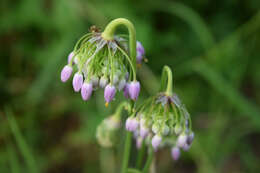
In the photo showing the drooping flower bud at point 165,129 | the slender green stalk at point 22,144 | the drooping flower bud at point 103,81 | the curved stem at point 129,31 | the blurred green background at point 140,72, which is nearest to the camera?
the curved stem at point 129,31

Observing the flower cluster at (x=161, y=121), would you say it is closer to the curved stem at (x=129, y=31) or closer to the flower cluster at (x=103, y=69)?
the flower cluster at (x=103, y=69)

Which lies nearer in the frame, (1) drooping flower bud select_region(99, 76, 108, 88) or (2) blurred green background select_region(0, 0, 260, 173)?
(1) drooping flower bud select_region(99, 76, 108, 88)

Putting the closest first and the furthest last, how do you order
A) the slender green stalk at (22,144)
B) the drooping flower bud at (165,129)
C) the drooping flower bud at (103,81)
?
the drooping flower bud at (103,81) < the drooping flower bud at (165,129) < the slender green stalk at (22,144)

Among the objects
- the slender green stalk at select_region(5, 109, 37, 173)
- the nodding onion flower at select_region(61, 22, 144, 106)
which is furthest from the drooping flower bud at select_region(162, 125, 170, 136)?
the slender green stalk at select_region(5, 109, 37, 173)

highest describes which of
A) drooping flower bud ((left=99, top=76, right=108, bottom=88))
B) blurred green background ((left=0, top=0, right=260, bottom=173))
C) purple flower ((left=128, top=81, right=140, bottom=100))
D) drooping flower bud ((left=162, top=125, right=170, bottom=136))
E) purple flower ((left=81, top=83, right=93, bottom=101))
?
blurred green background ((left=0, top=0, right=260, bottom=173))

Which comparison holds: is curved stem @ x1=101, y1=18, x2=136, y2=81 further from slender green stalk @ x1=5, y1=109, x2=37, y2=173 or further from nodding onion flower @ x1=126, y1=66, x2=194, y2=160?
slender green stalk @ x1=5, y1=109, x2=37, y2=173

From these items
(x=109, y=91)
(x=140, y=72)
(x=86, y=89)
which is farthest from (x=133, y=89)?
(x=140, y=72)

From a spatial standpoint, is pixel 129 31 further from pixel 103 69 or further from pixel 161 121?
pixel 161 121

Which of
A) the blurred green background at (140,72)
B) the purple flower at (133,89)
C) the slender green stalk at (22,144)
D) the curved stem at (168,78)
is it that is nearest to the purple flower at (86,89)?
the purple flower at (133,89)

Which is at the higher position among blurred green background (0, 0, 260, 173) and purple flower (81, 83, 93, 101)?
blurred green background (0, 0, 260, 173)
